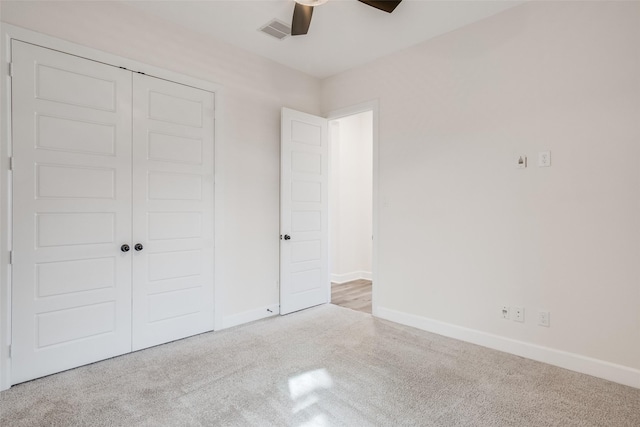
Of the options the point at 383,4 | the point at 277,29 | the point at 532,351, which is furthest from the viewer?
the point at 277,29

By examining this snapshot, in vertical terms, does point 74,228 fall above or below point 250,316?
above

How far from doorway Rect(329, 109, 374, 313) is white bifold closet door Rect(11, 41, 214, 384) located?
263 cm

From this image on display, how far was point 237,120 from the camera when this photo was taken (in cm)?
347

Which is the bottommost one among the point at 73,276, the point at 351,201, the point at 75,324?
the point at 75,324

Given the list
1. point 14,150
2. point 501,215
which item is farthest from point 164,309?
point 501,215

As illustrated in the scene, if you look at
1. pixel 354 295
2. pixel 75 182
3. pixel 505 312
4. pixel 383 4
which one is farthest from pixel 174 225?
pixel 505 312

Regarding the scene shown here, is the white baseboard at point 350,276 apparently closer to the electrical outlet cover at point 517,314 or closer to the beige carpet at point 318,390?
the beige carpet at point 318,390

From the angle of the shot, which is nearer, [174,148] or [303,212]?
[174,148]

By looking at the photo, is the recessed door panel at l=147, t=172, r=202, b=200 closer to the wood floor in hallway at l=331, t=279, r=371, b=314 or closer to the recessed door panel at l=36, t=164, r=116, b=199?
the recessed door panel at l=36, t=164, r=116, b=199

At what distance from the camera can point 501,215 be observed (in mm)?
2869

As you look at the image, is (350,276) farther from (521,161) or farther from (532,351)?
(521,161)

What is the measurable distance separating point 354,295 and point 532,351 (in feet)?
7.72

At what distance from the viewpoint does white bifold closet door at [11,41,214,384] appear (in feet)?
7.66

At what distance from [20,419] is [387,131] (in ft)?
11.9
